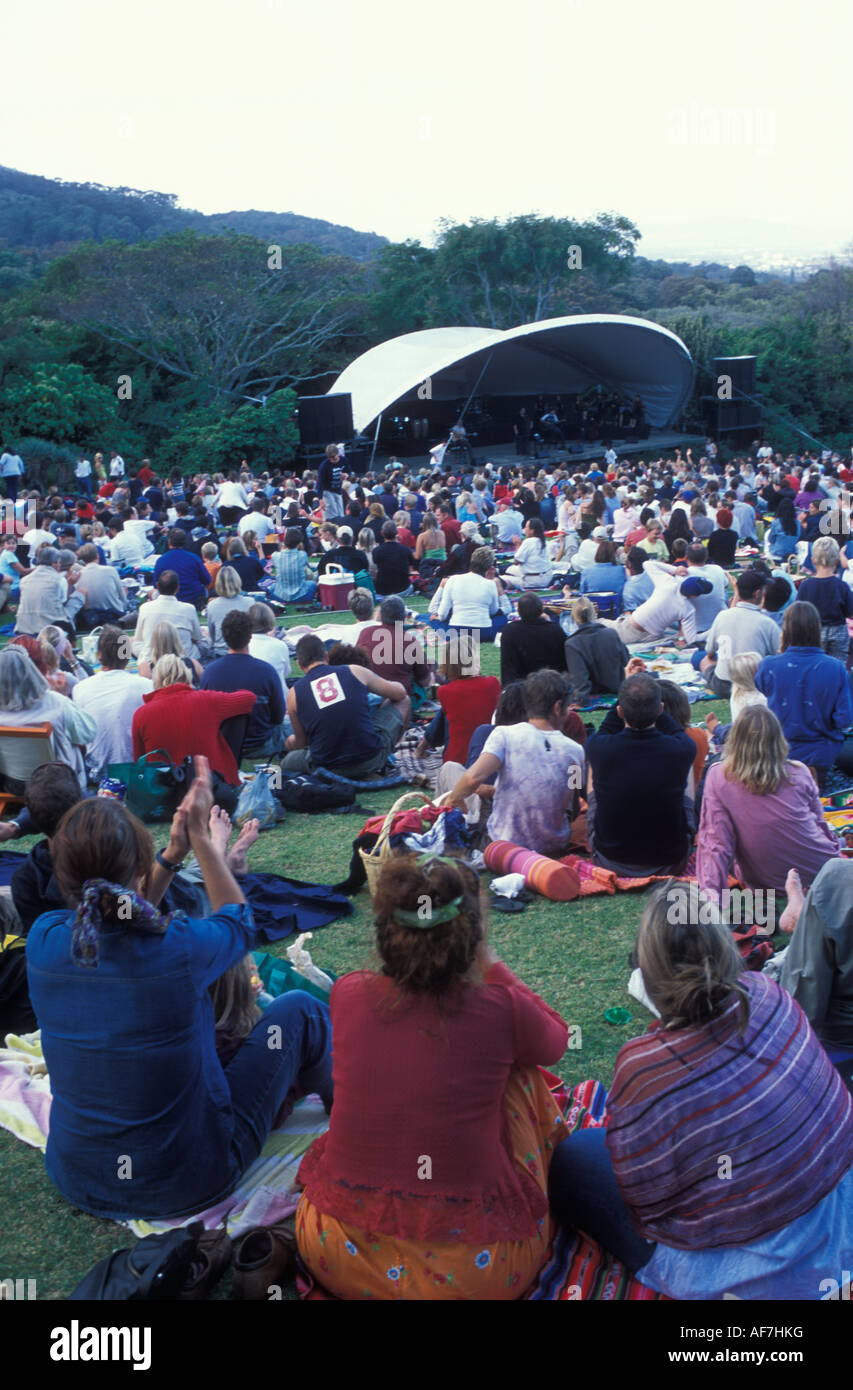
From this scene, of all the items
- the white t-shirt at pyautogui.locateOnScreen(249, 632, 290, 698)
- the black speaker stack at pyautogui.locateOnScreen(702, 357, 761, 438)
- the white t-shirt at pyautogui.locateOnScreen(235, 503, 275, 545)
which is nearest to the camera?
the white t-shirt at pyautogui.locateOnScreen(249, 632, 290, 698)

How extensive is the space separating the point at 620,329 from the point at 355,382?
7.58 m

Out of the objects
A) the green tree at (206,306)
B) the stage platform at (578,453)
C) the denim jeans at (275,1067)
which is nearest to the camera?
the denim jeans at (275,1067)

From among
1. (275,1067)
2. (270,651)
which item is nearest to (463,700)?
(270,651)

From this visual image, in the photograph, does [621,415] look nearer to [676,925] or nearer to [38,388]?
[38,388]

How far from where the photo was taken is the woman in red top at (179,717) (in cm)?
630

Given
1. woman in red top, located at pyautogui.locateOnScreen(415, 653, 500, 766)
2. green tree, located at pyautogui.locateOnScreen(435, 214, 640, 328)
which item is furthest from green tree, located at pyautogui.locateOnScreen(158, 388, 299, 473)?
woman in red top, located at pyautogui.locateOnScreen(415, 653, 500, 766)

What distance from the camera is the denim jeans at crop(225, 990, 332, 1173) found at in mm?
3129

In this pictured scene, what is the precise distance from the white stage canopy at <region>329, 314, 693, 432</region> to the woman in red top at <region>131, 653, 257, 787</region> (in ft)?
73.9

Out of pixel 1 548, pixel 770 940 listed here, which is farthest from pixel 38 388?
pixel 770 940

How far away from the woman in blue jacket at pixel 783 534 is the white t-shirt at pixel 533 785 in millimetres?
10041

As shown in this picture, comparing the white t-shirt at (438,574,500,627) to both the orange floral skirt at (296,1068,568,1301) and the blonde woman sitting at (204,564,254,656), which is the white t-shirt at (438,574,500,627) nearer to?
the blonde woman sitting at (204,564,254,656)

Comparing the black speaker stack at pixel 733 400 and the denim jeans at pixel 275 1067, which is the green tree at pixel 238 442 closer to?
the black speaker stack at pixel 733 400

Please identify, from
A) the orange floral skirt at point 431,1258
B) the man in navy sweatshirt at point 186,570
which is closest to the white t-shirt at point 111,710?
the man in navy sweatshirt at point 186,570

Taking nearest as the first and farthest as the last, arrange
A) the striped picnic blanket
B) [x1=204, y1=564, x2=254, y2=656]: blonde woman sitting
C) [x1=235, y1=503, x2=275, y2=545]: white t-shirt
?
the striped picnic blanket < [x1=204, y1=564, x2=254, y2=656]: blonde woman sitting < [x1=235, y1=503, x2=275, y2=545]: white t-shirt
